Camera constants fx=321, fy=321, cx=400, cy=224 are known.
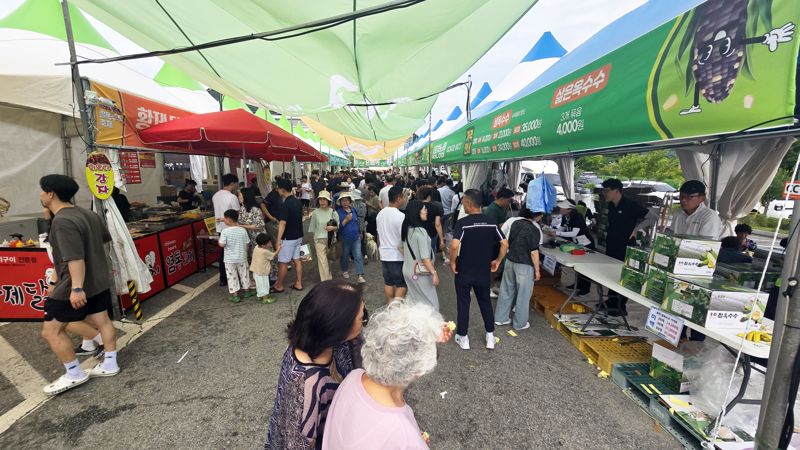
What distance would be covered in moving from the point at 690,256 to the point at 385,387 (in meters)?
2.97

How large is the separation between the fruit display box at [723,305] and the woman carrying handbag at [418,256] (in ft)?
7.46

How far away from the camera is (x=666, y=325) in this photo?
8.85ft

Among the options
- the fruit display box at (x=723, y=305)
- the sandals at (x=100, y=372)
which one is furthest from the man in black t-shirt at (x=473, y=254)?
the sandals at (x=100, y=372)

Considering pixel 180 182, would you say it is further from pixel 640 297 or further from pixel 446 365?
pixel 640 297

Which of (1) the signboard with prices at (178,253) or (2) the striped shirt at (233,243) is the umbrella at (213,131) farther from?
(1) the signboard with prices at (178,253)

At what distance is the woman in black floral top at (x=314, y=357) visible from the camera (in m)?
1.28

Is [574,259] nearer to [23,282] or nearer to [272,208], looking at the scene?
[272,208]

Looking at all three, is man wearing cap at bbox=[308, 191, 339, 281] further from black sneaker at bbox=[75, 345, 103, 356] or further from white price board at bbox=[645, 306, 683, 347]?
white price board at bbox=[645, 306, 683, 347]

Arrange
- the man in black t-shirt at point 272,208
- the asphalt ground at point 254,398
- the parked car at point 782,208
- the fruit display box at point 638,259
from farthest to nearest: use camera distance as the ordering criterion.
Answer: the man in black t-shirt at point 272,208, the fruit display box at point 638,259, the asphalt ground at point 254,398, the parked car at point 782,208

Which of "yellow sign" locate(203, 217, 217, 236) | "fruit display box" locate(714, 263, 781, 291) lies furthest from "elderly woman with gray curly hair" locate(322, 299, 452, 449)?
"yellow sign" locate(203, 217, 217, 236)

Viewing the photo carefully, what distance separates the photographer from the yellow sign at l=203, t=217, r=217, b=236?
20.0ft

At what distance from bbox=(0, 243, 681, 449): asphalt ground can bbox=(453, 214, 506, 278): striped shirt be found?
39.3 inches

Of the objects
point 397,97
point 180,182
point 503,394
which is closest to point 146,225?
point 397,97

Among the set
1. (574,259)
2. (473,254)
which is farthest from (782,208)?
(574,259)
